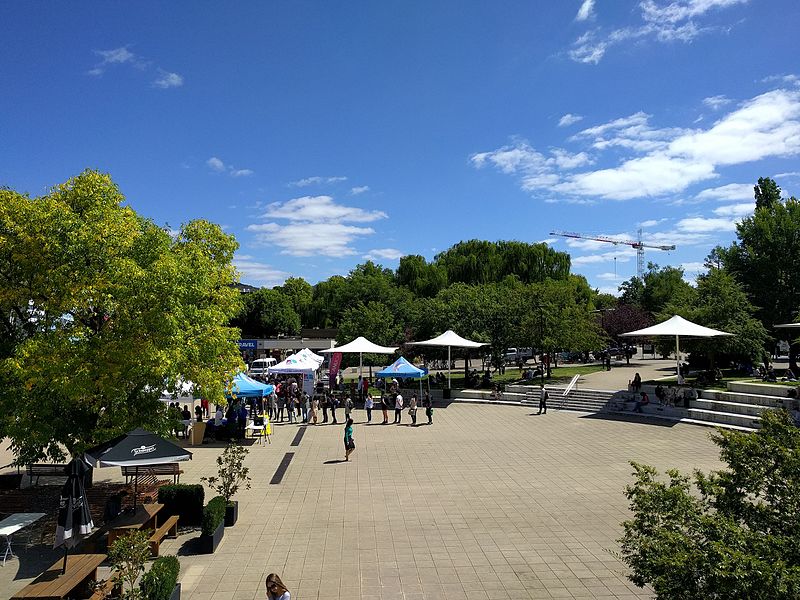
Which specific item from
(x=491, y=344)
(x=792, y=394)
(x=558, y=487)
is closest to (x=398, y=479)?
(x=558, y=487)

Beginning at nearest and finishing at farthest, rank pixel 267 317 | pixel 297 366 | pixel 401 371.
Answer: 1. pixel 401 371
2. pixel 297 366
3. pixel 267 317

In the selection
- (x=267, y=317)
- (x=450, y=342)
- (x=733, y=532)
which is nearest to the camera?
(x=733, y=532)

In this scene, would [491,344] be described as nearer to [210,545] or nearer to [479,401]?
[479,401]

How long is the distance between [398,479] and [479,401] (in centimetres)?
1769

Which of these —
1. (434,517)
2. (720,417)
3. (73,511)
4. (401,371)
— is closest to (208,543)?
(73,511)

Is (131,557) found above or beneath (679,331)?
beneath

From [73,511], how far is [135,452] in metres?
1.30

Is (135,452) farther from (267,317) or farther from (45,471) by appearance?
(267,317)

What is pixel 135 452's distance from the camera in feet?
33.4

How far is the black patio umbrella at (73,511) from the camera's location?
911cm

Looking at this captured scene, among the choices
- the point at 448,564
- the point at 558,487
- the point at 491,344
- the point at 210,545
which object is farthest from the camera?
the point at 491,344

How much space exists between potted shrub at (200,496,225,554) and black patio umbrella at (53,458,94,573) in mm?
1854

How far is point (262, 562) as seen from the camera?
31.4 feet

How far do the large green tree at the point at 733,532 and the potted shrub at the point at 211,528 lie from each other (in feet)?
24.3
